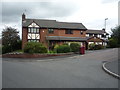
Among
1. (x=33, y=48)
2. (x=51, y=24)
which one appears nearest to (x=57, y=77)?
(x=33, y=48)

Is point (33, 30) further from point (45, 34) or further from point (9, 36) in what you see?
point (9, 36)

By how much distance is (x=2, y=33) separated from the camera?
3819 centimetres

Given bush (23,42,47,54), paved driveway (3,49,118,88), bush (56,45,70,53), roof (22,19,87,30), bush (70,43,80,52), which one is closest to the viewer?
paved driveway (3,49,118,88)

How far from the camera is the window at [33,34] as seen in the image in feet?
116

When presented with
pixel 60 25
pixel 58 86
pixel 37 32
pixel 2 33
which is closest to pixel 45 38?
Answer: pixel 37 32

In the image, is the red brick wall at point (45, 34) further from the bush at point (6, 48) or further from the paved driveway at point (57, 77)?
the paved driveway at point (57, 77)

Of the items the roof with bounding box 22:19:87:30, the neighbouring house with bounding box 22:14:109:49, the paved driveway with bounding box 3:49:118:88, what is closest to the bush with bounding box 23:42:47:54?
the neighbouring house with bounding box 22:14:109:49

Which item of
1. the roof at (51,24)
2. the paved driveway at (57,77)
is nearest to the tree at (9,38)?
the roof at (51,24)

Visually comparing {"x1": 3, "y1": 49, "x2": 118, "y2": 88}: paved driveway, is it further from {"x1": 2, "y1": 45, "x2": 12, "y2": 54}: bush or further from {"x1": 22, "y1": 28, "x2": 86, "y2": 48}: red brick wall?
{"x1": 2, "y1": 45, "x2": 12, "y2": 54}: bush

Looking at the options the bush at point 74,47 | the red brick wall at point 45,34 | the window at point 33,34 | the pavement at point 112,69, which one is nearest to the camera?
the pavement at point 112,69

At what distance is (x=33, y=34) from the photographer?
35531mm

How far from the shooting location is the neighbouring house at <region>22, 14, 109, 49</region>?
35.2m

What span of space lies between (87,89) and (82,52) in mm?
19050

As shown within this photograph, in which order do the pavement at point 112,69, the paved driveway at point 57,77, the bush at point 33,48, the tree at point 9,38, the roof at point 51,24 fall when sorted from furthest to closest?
the tree at point 9,38, the roof at point 51,24, the bush at point 33,48, the pavement at point 112,69, the paved driveway at point 57,77
